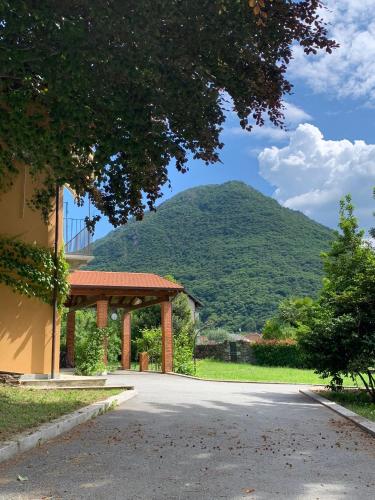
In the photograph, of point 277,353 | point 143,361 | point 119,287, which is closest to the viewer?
point 119,287

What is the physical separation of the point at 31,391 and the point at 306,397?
21.2 feet

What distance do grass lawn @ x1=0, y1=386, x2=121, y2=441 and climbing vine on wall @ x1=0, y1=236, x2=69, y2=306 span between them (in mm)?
2559

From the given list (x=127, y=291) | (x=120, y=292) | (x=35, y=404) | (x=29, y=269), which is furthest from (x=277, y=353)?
(x=35, y=404)

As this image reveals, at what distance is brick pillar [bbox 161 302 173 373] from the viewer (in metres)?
20.9

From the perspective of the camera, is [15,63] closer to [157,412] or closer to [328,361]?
[157,412]

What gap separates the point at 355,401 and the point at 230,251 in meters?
73.2

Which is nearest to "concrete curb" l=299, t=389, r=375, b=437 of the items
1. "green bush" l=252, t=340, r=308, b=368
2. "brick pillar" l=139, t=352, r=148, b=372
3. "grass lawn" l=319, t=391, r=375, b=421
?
"grass lawn" l=319, t=391, r=375, b=421

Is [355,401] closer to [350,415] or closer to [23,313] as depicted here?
[350,415]

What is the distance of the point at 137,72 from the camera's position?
20.1ft

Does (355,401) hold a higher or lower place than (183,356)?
lower

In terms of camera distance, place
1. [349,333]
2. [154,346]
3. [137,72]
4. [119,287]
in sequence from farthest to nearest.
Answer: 1. [154,346]
2. [119,287]
3. [349,333]
4. [137,72]

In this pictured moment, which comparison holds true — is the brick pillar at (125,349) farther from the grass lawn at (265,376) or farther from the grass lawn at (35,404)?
the grass lawn at (35,404)

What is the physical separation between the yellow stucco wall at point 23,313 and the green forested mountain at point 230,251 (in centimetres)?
5650

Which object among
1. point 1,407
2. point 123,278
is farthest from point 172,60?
point 123,278
